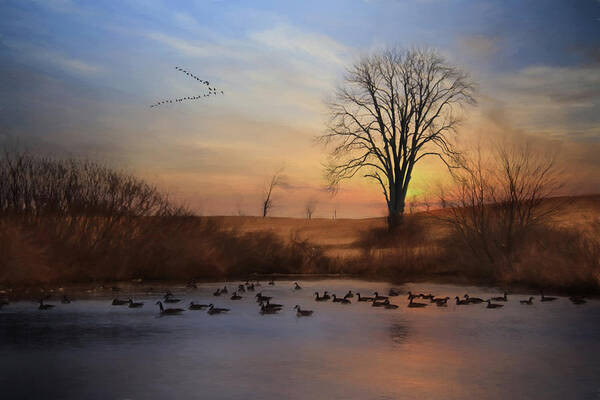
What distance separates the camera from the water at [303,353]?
29.1 ft

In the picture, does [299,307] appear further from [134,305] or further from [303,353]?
[303,353]

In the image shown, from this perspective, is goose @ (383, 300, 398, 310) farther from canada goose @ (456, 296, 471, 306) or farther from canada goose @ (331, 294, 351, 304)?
canada goose @ (456, 296, 471, 306)

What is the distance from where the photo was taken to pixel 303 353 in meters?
11.4

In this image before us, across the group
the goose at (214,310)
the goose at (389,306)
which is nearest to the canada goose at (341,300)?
the goose at (389,306)

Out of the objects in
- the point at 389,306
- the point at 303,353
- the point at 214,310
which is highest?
the point at 389,306

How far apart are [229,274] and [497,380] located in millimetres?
22645

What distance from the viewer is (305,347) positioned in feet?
39.5

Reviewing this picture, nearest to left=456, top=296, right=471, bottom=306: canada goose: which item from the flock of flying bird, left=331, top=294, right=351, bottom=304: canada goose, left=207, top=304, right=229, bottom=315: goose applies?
the flock of flying bird

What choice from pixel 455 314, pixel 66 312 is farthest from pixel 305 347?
pixel 66 312

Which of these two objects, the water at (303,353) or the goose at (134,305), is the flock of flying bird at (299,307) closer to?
the goose at (134,305)

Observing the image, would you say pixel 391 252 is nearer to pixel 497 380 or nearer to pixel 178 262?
pixel 178 262

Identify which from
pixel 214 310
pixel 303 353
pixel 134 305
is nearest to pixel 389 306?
pixel 214 310

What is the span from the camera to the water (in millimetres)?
8883

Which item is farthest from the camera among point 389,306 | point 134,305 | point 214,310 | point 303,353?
point 389,306
